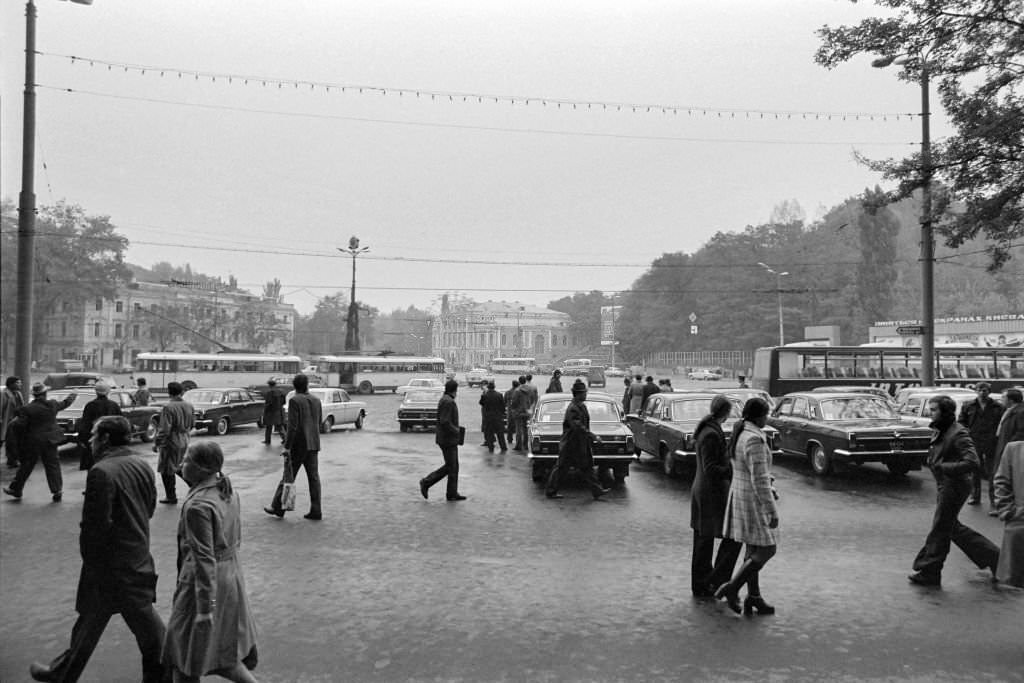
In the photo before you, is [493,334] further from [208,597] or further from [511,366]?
[208,597]

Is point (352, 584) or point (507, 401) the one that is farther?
point (507, 401)

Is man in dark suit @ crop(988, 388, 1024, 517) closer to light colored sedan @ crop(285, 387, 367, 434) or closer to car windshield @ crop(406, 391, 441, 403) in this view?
car windshield @ crop(406, 391, 441, 403)

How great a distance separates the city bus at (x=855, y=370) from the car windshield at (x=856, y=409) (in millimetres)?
19344

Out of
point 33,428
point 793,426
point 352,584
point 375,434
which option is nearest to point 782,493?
point 793,426

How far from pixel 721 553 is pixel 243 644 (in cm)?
395

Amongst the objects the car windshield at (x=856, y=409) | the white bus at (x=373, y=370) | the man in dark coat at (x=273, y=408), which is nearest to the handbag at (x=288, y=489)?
the man in dark coat at (x=273, y=408)

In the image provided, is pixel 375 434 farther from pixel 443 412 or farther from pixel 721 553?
pixel 721 553

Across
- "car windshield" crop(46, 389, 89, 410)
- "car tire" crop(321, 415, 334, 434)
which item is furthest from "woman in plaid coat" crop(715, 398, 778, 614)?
"car tire" crop(321, 415, 334, 434)

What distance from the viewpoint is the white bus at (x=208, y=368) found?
4434 centimetres

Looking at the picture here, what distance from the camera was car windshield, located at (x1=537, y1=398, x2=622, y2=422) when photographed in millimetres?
14359

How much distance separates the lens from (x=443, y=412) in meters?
11.1

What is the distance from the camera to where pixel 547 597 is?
21.6 feet

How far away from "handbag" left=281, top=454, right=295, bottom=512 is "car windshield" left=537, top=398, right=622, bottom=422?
5.77 meters

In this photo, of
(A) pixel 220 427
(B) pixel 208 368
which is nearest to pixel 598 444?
(A) pixel 220 427
